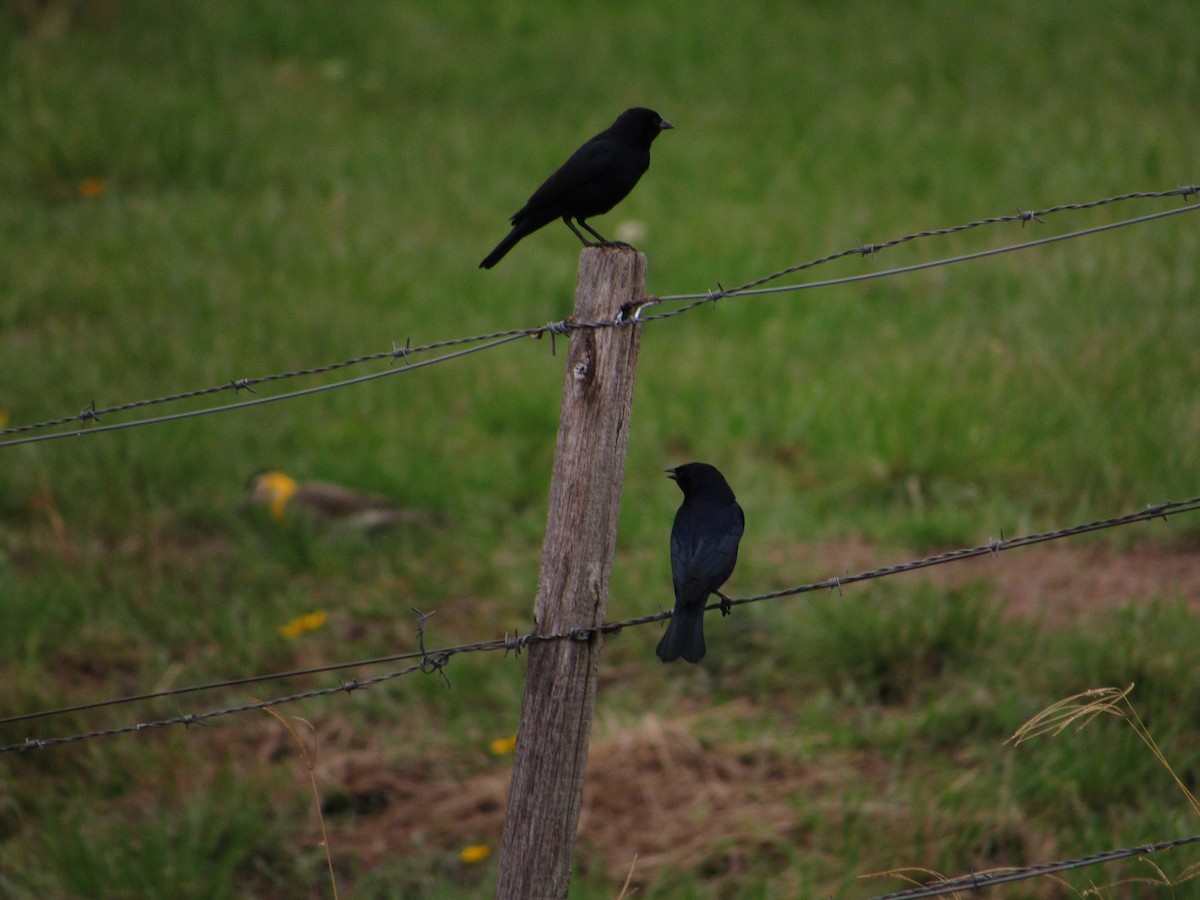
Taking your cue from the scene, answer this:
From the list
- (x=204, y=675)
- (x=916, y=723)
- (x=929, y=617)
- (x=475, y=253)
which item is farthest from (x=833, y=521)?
(x=475, y=253)

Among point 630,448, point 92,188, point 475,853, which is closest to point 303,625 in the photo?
point 475,853

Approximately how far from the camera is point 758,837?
15.2 ft

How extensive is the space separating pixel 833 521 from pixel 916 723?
1.65m

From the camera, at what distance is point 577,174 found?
434 cm

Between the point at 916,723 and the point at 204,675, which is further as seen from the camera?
the point at 204,675

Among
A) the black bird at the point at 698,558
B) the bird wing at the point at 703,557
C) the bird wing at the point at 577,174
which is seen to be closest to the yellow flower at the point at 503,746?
the black bird at the point at 698,558

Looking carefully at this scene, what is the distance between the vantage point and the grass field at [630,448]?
4762 mm

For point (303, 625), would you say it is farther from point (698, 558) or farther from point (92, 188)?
point (92, 188)

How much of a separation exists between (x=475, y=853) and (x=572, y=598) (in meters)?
2.09

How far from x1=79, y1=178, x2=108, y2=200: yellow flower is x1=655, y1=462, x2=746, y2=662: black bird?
793cm

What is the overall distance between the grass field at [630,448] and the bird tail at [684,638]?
68 cm

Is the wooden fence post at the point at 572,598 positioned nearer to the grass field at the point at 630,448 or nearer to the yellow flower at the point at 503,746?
the grass field at the point at 630,448

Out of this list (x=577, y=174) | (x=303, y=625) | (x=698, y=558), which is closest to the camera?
(x=698, y=558)

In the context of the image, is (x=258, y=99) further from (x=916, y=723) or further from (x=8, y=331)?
(x=916, y=723)
